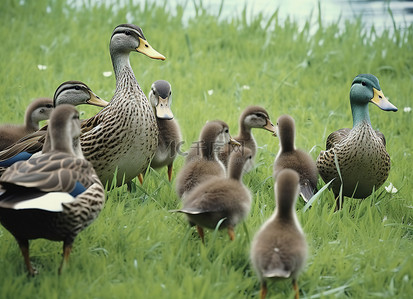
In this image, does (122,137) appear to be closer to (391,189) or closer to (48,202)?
(48,202)

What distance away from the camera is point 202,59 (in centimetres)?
876

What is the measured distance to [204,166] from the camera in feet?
15.6

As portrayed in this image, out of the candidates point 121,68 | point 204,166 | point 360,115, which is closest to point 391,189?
point 360,115

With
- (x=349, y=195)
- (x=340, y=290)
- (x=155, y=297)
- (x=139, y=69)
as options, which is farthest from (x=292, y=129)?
(x=139, y=69)

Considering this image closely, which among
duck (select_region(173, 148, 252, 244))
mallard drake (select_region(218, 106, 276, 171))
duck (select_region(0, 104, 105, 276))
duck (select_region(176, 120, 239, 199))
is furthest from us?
mallard drake (select_region(218, 106, 276, 171))

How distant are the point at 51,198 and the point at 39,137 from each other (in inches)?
59.9

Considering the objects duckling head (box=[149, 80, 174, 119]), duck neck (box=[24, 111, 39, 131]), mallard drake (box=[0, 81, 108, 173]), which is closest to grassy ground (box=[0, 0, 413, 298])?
duckling head (box=[149, 80, 174, 119])

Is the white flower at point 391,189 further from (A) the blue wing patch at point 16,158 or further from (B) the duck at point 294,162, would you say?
(A) the blue wing patch at point 16,158

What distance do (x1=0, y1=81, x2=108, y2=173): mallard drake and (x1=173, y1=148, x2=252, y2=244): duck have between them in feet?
4.69

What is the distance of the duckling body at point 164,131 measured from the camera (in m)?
5.58

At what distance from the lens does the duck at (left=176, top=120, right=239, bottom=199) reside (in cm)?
466

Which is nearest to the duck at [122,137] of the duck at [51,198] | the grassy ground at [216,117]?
the grassy ground at [216,117]

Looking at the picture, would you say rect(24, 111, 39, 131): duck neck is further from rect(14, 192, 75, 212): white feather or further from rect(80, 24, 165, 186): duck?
rect(14, 192, 75, 212): white feather

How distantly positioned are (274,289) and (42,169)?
1589 mm
